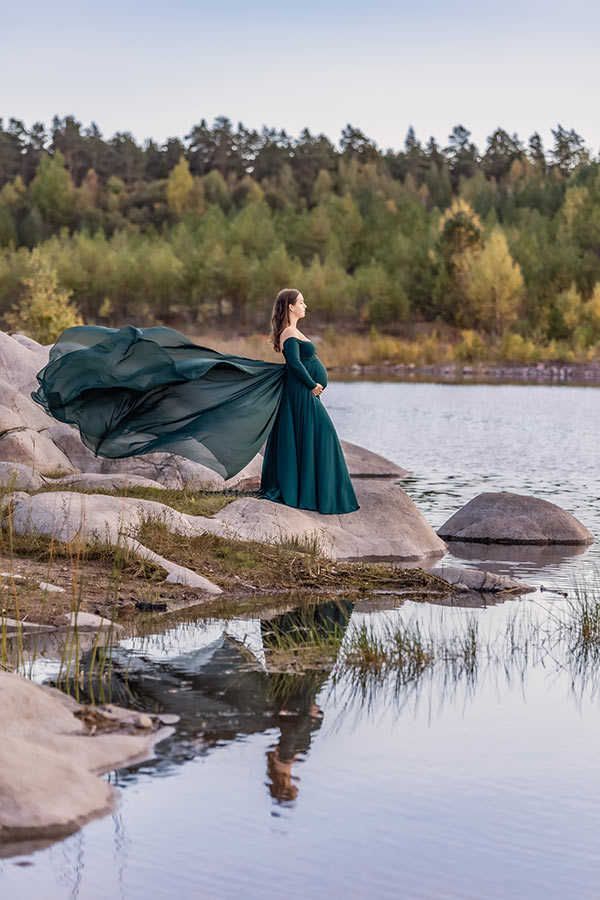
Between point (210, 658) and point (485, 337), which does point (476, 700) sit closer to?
point (210, 658)

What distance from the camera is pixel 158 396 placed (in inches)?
570

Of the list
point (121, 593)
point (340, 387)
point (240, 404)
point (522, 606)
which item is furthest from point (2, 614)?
point (340, 387)

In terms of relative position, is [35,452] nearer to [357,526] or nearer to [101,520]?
[357,526]

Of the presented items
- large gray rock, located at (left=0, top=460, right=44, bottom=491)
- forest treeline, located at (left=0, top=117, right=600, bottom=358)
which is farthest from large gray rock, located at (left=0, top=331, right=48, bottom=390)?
forest treeline, located at (left=0, top=117, right=600, bottom=358)

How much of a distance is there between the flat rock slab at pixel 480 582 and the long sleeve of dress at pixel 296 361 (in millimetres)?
2604

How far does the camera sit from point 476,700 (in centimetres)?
758

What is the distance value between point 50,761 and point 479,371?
6764 cm

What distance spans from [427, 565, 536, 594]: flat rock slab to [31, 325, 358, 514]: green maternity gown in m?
3.13

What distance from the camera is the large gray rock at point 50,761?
5.32 m

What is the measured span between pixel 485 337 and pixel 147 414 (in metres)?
67.8

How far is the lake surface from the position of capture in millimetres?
5039

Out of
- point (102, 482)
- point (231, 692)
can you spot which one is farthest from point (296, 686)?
point (102, 482)

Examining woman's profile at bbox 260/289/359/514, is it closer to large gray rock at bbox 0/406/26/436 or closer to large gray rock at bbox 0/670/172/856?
large gray rock at bbox 0/406/26/436

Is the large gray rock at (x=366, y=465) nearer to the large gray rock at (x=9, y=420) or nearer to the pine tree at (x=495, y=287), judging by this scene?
the large gray rock at (x=9, y=420)
